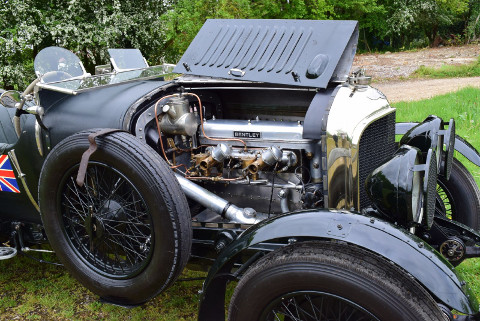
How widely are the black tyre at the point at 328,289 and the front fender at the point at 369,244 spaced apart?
0.05 meters

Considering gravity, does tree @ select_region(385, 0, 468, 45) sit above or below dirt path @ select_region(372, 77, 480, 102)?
below

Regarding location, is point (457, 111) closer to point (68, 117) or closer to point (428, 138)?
point (428, 138)

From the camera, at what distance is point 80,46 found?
9414mm

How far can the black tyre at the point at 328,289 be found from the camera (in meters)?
1.80

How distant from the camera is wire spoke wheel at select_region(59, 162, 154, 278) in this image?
106 inches

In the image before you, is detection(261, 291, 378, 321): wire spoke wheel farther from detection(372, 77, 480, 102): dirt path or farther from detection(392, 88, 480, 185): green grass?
detection(372, 77, 480, 102): dirt path

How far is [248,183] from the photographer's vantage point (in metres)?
2.88

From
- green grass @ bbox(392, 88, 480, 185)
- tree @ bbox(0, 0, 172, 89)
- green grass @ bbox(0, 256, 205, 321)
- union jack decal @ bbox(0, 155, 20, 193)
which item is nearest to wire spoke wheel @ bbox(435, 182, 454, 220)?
green grass @ bbox(0, 256, 205, 321)

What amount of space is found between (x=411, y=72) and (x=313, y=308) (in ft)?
48.4

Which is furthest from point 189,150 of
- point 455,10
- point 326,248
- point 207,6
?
point 455,10

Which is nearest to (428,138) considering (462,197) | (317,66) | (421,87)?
(462,197)

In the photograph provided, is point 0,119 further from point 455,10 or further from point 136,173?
point 455,10

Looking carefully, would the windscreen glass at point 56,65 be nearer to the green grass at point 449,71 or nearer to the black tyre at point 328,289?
the black tyre at point 328,289

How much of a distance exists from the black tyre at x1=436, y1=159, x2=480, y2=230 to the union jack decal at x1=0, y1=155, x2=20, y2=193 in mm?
3159
